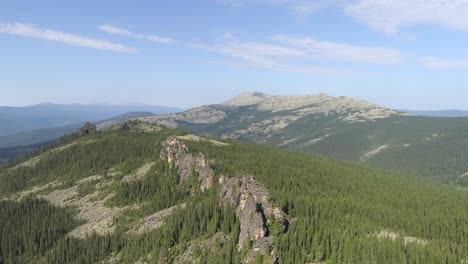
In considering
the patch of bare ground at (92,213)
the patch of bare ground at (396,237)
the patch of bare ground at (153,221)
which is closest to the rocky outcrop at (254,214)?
the patch of bare ground at (153,221)

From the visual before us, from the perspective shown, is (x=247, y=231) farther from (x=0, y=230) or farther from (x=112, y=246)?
(x=0, y=230)

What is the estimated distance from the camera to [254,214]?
124125 mm

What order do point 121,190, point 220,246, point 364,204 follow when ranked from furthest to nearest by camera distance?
1. point 121,190
2. point 364,204
3. point 220,246

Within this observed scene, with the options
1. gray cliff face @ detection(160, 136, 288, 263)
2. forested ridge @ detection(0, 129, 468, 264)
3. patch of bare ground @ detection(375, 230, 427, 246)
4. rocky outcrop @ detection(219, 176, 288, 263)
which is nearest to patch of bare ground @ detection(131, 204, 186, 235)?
forested ridge @ detection(0, 129, 468, 264)

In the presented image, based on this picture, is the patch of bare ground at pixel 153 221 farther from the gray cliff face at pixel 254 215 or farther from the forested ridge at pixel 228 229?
the gray cliff face at pixel 254 215

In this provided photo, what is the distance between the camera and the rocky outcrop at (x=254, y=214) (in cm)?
11312

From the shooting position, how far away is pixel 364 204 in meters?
175

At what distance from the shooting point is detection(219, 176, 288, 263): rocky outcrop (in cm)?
11312

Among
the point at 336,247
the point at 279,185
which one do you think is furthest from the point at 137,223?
the point at 336,247

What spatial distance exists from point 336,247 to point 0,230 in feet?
494

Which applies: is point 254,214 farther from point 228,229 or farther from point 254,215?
point 228,229

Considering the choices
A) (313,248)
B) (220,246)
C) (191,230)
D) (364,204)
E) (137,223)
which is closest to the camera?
(313,248)

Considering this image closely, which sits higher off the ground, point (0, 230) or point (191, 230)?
point (191, 230)

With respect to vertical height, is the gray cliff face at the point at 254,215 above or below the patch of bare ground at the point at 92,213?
above
